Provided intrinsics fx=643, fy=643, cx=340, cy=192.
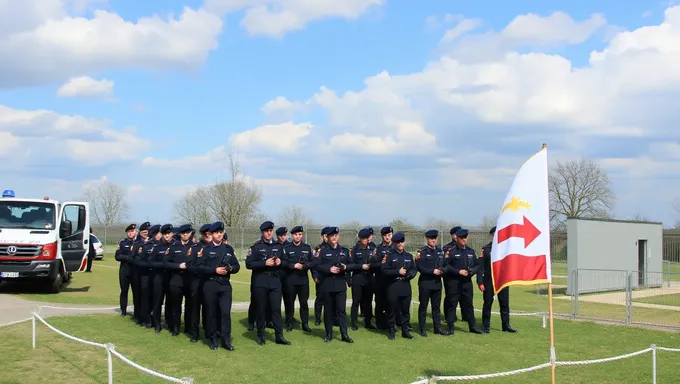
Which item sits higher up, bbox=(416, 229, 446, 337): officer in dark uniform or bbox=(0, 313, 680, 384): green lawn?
bbox=(416, 229, 446, 337): officer in dark uniform

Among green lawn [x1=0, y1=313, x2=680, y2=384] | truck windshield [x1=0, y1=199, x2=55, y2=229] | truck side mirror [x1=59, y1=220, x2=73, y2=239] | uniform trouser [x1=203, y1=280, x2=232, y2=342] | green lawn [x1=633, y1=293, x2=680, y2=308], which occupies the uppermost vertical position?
truck windshield [x1=0, y1=199, x2=55, y2=229]

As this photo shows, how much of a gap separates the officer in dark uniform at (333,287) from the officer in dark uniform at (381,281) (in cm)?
97

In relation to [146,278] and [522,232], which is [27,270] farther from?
[522,232]

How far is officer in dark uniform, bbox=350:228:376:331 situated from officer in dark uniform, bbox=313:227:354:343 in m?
1.41

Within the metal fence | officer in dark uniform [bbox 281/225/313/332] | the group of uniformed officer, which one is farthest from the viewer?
the metal fence

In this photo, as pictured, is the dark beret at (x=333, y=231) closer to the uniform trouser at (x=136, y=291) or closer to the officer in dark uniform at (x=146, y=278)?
the officer in dark uniform at (x=146, y=278)

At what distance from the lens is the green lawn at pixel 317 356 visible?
866 cm

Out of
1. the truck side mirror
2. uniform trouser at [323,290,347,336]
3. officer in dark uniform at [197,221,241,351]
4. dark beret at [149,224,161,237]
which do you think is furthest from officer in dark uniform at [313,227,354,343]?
the truck side mirror

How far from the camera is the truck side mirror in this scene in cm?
1734

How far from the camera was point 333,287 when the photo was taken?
11.2m

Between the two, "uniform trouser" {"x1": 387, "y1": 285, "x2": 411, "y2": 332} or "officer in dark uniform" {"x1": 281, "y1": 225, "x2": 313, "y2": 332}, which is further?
"officer in dark uniform" {"x1": 281, "y1": 225, "x2": 313, "y2": 332}

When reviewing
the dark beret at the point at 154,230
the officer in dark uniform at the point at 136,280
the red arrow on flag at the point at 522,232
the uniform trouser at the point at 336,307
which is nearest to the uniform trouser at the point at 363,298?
the uniform trouser at the point at 336,307

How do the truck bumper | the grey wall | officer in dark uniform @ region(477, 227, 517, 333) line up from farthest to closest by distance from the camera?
the grey wall → the truck bumper → officer in dark uniform @ region(477, 227, 517, 333)

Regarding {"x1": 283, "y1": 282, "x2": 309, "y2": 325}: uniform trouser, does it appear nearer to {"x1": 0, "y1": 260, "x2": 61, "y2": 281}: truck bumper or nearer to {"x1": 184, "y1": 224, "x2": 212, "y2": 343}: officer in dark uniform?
{"x1": 184, "y1": 224, "x2": 212, "y2": 343}: officer in dark uniform
